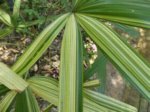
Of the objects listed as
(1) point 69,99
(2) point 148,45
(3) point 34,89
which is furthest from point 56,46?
(1) point 69,99

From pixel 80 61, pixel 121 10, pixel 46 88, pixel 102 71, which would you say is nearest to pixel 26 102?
pixel 46 88

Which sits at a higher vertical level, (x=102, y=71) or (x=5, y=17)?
(x=5, y=17)

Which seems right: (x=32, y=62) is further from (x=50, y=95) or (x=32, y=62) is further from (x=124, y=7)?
(x=124, y=7)

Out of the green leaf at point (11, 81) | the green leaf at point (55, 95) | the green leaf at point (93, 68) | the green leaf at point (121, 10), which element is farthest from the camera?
the green leaf at point (93, 68)

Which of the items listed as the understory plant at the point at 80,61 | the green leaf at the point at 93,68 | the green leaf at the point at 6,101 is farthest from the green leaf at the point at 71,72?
the green leaf at the point at 93,68

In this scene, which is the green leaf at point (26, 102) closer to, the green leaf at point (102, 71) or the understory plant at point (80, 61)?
the understory plant at point (80, 61)

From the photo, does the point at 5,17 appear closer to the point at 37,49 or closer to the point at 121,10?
the point at 37,49
